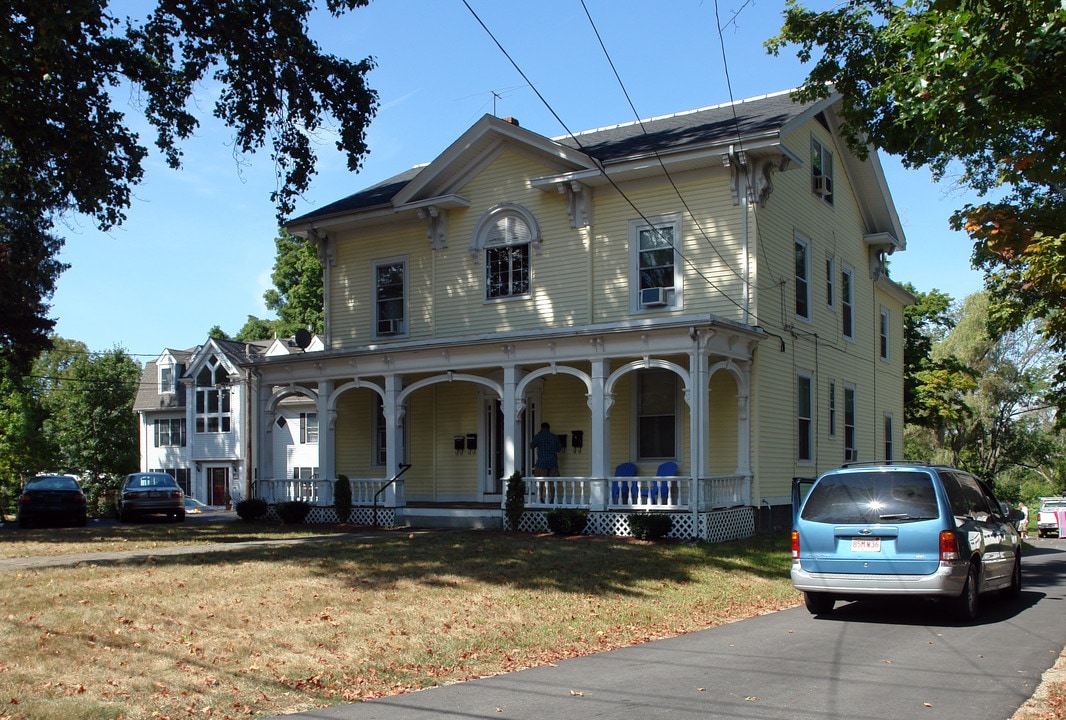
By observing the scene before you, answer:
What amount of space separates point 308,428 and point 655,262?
28464 millimetres

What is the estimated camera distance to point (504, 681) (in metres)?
8.51

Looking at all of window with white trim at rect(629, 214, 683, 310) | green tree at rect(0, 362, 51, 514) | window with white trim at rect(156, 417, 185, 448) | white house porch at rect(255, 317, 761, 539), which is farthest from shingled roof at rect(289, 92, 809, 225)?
green tree at rect(0, 362, 51, 514)

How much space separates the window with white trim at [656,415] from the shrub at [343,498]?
6815mm

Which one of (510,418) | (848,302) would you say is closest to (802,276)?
(848,302)

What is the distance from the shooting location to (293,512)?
77.0ft

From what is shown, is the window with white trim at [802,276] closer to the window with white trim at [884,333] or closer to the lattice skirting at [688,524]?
the lattice skirting at [688,524]

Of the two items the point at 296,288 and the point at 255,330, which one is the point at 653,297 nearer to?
the point at 296,288

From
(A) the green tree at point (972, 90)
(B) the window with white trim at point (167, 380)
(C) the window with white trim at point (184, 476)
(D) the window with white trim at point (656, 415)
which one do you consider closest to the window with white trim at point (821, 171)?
(A) the green tree at point (972, 90)

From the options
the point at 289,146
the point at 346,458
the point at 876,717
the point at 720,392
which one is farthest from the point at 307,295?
the point at 876,717

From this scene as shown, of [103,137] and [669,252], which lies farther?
[669,252]

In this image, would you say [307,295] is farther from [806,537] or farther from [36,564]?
[806,537]

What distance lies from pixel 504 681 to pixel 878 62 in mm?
12254

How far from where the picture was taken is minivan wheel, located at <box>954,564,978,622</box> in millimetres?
10945

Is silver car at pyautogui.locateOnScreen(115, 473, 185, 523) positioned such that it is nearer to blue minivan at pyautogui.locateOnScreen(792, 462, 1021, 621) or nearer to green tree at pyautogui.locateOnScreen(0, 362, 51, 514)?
blue minivan at pyautogui.locateOnScreen(792, 462, 1021, 621)
